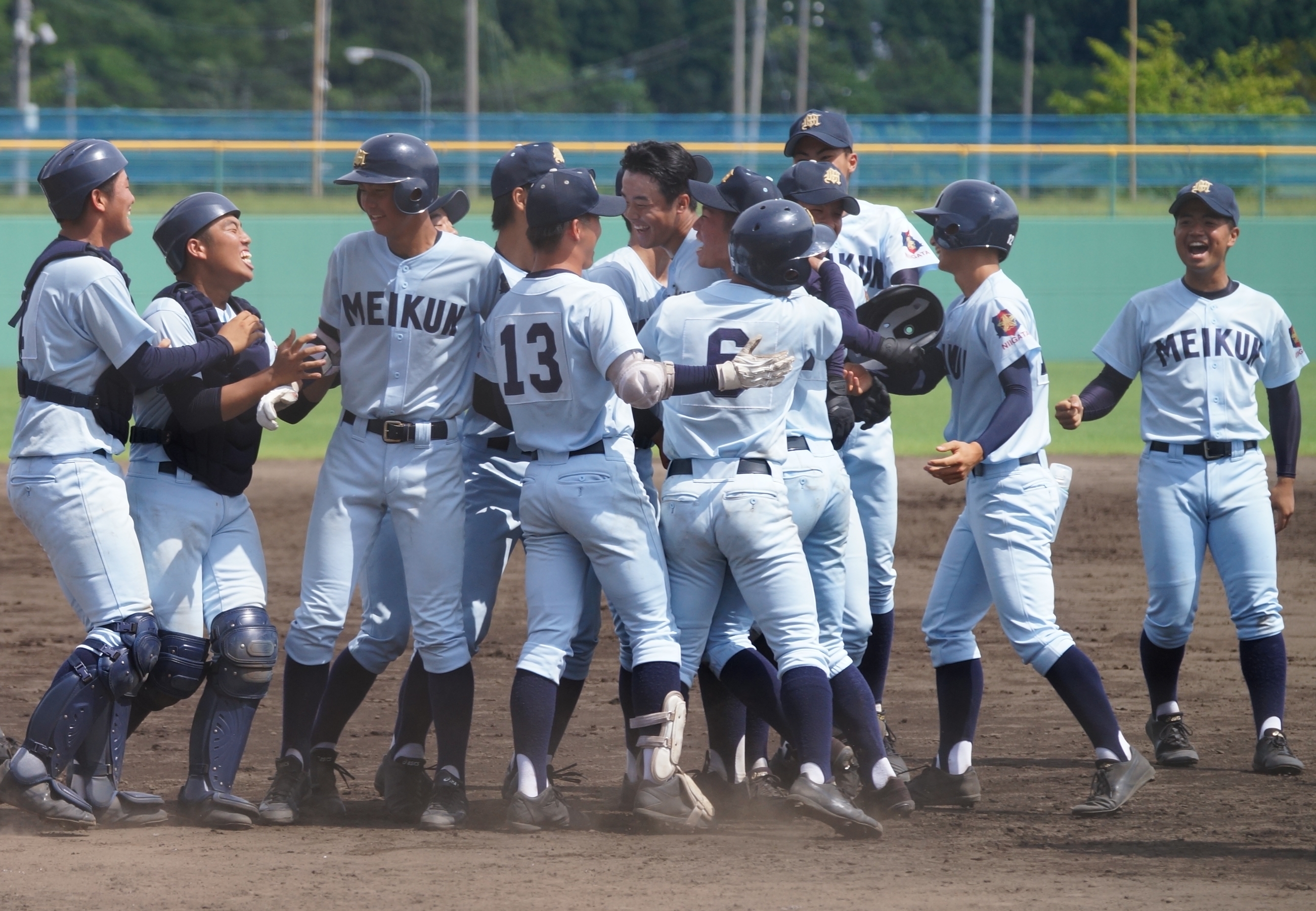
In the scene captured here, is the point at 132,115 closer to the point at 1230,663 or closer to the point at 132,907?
the point at 1230,663

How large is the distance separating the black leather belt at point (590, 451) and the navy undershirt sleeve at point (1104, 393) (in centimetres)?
180

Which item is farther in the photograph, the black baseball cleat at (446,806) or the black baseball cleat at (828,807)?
the black baseball cleat at (446,806)

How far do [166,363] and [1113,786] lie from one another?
2.92 meters

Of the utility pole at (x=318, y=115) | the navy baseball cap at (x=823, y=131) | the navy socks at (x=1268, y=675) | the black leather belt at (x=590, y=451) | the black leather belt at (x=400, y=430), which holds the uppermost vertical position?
the utility pole at (x=318, y=115)

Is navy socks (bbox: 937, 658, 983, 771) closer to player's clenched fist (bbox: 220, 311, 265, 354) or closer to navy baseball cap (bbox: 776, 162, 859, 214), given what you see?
navy baseball cap (bbox: 776, 162, 859, 214)

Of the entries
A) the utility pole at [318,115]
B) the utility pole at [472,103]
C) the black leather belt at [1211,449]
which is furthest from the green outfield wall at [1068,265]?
the black leather belt at [1211,449]

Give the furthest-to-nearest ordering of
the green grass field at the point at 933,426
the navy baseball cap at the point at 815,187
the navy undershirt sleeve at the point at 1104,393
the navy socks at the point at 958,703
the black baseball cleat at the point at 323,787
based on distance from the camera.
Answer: the green grass field at the point at 933,426 → the navy undershirt sleeve at the point at 1104,393 → the navy baseball cap at the point at 815,187 → the navy socks at the point at 958,703 → the black baseball cleat at the point at 323,787

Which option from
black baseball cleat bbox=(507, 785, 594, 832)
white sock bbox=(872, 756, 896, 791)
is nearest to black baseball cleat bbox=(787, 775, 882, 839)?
white sock bbox=(872, 756, 896, 791)

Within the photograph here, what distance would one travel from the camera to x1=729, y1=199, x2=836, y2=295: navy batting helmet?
4.26 metres

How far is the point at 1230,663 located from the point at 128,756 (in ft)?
15.1

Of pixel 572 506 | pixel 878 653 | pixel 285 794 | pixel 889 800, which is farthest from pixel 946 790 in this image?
pixel 285 794

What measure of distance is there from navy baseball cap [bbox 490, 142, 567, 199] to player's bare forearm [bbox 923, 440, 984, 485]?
1415 millimetres

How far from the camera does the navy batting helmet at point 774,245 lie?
168 inches

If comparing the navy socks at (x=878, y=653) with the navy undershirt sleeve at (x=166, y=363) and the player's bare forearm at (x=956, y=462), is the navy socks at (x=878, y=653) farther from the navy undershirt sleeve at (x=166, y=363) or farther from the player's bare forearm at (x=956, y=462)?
the navy undershirt sleeve at (x=166, y=363)
